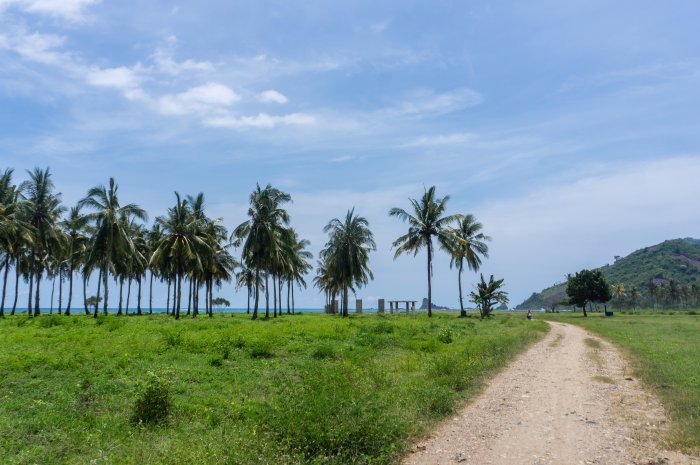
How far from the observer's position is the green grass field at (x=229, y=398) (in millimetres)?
7488

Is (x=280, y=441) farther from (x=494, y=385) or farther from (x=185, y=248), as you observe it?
(x=185, y=248)

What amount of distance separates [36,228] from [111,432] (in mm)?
45317

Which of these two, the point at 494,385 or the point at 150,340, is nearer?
the point at 494,385

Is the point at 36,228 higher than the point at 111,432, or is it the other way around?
the point at 36,228

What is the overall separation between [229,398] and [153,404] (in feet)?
6.70

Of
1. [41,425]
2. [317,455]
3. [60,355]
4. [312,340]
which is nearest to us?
[317,455]

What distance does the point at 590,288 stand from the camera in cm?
8388

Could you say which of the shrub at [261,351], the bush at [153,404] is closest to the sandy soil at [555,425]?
the bush at [153,404]

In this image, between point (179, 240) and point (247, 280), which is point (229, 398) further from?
point (247, 280)

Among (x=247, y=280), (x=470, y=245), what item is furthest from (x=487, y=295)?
(x=247, y=280)

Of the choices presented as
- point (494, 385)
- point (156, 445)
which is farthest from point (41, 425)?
point (494, 385)

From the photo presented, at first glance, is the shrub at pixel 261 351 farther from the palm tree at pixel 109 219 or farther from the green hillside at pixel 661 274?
the green hillside at pixel 661 274

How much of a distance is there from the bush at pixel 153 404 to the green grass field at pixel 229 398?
Result: 235 mm

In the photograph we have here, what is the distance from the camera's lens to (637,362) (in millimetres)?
16641
